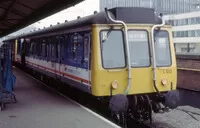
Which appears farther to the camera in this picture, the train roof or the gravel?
the gravel

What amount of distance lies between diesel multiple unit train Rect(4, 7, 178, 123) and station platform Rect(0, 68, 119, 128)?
0.69m

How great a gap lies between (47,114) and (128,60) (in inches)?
99.7

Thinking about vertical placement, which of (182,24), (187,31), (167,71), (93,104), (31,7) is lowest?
(93,104)

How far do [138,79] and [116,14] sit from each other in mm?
1839

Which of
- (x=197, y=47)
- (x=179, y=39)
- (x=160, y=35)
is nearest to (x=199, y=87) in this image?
(x=160, y=35)

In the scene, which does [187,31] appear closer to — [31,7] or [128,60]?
[31,7]

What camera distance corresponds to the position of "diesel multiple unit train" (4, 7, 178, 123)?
342 inches

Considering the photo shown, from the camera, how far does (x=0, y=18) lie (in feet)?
56.5

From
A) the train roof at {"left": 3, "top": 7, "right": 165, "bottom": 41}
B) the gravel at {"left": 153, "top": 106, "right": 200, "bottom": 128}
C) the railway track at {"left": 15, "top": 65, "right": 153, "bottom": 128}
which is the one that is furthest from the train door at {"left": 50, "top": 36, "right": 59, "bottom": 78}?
the gravel at {"left": 153, "top": 106, "right": 200, "bottom": 128}

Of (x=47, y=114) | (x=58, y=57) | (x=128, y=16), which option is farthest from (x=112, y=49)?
(x=58, y=57)

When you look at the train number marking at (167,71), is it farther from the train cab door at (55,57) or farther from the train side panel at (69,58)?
the train cab door at (55,57)

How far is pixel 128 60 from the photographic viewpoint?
28.6 ft

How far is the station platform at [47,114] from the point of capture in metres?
7.60

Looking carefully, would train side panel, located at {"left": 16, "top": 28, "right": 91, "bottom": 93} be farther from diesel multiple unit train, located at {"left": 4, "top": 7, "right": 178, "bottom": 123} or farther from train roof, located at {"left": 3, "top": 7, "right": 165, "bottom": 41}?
train roof, located at {"left": 3, "top": 7, "right": 165, "bottom": 41}
